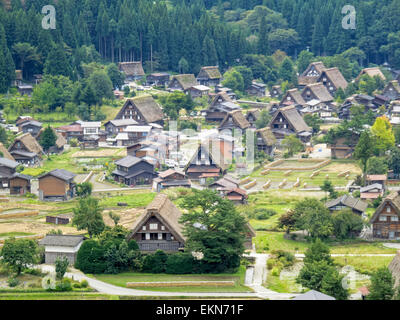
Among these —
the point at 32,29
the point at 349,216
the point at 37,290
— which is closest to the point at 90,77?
the point at 32,29

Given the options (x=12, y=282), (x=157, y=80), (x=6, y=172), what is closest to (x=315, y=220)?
(x=12, y=282)

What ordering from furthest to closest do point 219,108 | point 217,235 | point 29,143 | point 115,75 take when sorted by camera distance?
point 115,75, point 219,108, point 29,143, point 217,235

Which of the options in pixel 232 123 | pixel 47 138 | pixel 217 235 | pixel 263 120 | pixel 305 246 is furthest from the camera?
pixel 263 120

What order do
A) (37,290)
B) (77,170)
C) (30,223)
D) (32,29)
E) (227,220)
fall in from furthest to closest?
(32,29) → (77,170) → (30,223) → (227,220) → (37,290)

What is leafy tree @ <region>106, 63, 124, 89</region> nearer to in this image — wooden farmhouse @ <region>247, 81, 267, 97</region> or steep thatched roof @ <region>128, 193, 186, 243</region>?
wooden farmhouse @ <region>247, 81, 267, 97</region>

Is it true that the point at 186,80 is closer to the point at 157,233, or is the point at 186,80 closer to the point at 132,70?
the point at 132,70

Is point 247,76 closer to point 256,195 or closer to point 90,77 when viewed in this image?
point 90,77

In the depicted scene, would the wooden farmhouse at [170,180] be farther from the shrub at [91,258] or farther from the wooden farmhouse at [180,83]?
the wooden farmhouse at [180,83]
